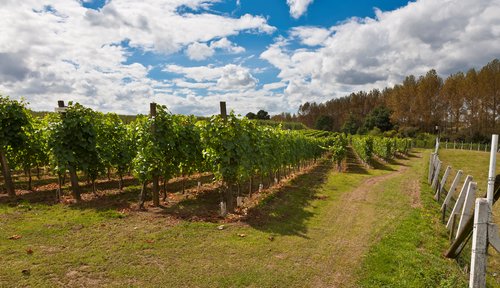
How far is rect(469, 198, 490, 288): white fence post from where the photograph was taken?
6.18m

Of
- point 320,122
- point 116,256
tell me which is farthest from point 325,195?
point 320,122

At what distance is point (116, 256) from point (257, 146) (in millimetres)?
7987

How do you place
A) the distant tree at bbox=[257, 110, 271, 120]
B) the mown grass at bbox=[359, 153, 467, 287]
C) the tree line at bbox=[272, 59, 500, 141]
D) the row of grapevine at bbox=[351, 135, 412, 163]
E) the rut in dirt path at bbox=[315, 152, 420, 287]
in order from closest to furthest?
the mown grass at bbox=[359, 153, 467, 287] < the rut in dirt path at bbox=[315, 152, 420, 287] < the row of grapevine at bbox=[351, 135, 412, 163] < the tree line at bbox=[272, 59, 500, 141] < the distant tree at bbox=[257, 110, 271, 120]

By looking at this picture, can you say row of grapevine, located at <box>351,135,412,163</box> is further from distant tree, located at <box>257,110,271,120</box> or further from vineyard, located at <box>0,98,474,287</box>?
distant tree, located at <box>257,110,271,120</box>

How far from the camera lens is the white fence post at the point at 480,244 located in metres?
6.18

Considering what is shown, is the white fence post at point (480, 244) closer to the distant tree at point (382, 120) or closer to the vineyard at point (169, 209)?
the vineyard at point (169, 209)

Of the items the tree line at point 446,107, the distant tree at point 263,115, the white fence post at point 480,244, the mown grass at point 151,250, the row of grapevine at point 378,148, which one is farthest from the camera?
the distant tree at point 263,115

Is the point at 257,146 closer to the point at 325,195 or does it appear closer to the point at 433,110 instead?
the point at 325,195

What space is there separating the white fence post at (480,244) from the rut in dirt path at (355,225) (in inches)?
95.4

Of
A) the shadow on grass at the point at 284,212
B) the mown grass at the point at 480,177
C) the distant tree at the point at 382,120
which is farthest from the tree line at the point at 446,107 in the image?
the shadow on grass at the point at 284,212

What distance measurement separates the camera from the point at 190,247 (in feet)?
28.4

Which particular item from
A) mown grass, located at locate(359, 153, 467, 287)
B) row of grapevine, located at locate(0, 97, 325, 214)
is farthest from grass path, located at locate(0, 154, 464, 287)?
row of grapevine, located at locate(0, 97, 325, 214)

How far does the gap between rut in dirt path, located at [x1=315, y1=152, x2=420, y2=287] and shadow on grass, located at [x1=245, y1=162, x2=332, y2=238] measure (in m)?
1.16

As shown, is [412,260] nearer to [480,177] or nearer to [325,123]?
[480,177]
